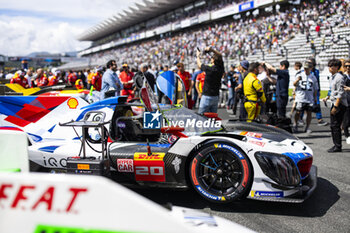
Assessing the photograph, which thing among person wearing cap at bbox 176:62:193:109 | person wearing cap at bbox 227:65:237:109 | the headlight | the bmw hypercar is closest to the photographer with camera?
the bmw hypercar

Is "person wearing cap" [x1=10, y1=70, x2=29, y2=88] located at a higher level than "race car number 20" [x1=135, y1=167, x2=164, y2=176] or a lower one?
higher

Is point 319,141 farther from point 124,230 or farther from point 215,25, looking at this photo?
point 215,25

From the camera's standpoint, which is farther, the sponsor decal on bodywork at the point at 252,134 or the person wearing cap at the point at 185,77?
the person wearing cap at the point at 185,77

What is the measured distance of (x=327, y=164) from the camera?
5.03 meters

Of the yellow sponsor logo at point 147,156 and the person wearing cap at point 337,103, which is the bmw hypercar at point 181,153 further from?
the person wearing cap at point 337,103

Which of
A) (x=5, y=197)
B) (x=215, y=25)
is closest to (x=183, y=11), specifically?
(x=215, y=25)

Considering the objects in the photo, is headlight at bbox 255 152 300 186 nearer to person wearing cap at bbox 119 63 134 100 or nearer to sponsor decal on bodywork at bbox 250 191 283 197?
sponsor decal on bodywork at bbox 250 191 283 197

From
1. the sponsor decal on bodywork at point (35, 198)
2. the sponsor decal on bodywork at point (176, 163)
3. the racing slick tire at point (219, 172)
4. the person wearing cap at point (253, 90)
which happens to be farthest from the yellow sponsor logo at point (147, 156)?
the person wearing cap at point (253, 90)

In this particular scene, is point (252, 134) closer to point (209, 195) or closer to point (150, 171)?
point (209, 195)

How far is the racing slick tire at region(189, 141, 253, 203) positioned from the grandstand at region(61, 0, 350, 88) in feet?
47.0

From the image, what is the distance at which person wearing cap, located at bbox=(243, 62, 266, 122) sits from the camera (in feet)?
18.9

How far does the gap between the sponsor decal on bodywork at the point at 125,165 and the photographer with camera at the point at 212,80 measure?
82.3 inches

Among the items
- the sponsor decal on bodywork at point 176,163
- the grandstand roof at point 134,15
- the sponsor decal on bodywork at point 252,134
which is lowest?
the sponsor decal on bodywork at point 176,163

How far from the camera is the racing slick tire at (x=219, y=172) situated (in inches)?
132
